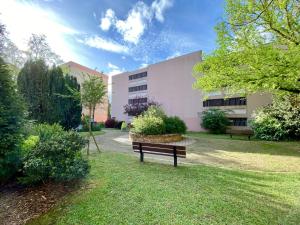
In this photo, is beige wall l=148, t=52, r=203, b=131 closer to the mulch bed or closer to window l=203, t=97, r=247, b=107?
window l=203, t=97, r=247, b=107

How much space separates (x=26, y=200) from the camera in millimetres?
3830

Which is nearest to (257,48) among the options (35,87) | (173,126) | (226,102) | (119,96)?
(173,126)

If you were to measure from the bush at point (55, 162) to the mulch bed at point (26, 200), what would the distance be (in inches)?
10.1

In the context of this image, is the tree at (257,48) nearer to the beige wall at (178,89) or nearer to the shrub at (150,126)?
the shrub at (150,126)

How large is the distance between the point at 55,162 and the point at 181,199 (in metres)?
3.12

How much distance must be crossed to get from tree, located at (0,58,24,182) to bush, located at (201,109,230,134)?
56.6 ft

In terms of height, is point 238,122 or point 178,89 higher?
point 178,89

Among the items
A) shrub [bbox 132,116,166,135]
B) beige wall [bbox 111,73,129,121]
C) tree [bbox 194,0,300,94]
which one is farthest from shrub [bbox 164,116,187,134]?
beige wall [bbox 111,73,129,121]

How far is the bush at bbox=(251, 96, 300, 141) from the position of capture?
1254 centimetres

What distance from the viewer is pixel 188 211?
3281 mm

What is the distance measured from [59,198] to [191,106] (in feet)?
67.8

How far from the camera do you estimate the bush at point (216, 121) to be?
61.5 ft

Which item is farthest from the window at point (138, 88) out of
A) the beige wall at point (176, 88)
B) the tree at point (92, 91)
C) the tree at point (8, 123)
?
the tree at point (8, 123)

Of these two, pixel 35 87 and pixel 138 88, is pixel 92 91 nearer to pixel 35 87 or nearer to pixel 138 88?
pixel 35 87
